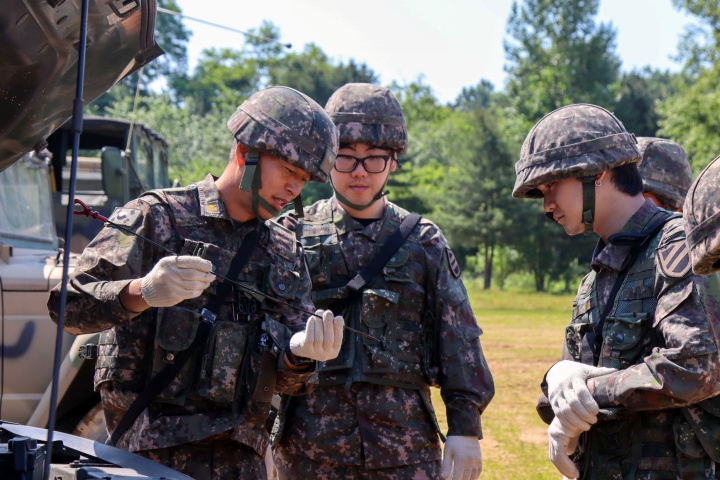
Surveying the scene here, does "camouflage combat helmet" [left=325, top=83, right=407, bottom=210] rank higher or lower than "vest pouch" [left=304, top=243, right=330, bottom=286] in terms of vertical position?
higher

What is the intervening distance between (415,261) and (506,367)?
10358 mm

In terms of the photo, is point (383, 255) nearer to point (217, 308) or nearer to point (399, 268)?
point (399, 268)

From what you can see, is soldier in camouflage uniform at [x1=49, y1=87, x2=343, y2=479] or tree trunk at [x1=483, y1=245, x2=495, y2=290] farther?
tree trunk at [x1=483, y1=245, x2=495, y2=290]

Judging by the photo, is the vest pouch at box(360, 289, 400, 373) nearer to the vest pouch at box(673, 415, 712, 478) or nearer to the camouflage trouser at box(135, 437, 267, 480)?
the camouflage trouser at box(135, 437, 267, 480)

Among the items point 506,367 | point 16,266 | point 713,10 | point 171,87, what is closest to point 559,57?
point 713,10

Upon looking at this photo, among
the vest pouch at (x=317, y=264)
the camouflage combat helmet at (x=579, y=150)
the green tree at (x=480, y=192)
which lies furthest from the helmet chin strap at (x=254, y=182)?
the green tree at (x=480, y=192)

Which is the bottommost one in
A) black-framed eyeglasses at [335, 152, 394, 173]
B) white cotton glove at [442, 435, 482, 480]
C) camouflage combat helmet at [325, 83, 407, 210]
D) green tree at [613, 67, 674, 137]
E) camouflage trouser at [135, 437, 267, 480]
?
white cotton glove at [442, 435, 482, 480]

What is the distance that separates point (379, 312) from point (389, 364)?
23 cm

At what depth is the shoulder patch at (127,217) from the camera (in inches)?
134

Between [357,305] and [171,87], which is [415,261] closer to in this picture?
[357,305]

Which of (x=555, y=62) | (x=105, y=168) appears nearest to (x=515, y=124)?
(x=555, y=62)

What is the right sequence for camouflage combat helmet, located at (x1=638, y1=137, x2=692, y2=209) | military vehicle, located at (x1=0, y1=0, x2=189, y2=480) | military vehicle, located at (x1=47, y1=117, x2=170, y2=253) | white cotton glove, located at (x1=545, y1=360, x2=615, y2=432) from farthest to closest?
1. military vehicle, located at (x1=47, y1=117, x2=170, y2=253)
2. camouflage combat helmet, located at (x1=638, y1=137, x2=692, y2=209)
3. white cotton glove, located at (x1=545, y1=360, x2=615, y2=432)
4. military vehicle, located at (x1=0, y1=0, x2=189, y2=480)

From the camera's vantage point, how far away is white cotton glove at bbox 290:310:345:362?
3344 mm

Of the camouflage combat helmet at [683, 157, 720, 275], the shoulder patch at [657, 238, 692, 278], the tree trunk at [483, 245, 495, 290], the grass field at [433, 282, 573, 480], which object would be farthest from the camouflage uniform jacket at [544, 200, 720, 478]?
the tree trunk at [483, 245, 495, 290]
